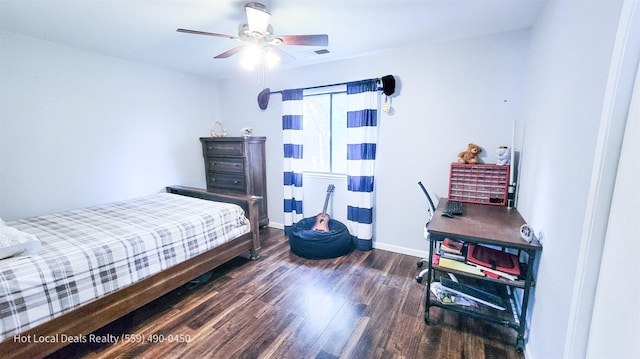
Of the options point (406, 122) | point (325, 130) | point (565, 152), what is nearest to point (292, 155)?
point (325, 130)

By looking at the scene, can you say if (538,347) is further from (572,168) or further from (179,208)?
(179,208)

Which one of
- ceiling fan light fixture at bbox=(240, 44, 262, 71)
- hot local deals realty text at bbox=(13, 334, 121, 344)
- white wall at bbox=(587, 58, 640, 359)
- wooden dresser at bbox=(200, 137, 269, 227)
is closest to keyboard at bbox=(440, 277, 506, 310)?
white wall at bbox=(587, 58, 640, 359)

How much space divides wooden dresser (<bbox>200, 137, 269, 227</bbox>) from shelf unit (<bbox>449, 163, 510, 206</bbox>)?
8.01 ft

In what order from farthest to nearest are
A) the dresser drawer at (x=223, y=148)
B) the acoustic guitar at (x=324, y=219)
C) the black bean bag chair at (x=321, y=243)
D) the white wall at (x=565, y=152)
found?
the dresser drawer at (x=223, y=148)
the acoustic guitar at (x=324, y=219)
the black bean bag chair at (x=321, y=243)
the white wall at (x=565, y=152)

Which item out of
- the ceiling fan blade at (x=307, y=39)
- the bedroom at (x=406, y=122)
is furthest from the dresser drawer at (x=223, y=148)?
the ceiling fan blade at (x=307, y=39)

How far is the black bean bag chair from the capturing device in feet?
9.45

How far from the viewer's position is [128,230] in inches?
80.4

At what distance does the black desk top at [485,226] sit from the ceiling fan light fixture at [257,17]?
5.72ft

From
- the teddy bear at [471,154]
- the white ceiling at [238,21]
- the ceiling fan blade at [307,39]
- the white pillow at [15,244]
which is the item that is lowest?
the white pillow at [15,244]

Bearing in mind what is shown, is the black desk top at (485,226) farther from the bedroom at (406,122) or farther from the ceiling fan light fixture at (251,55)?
the ceiling fan light fixture at (251,55)

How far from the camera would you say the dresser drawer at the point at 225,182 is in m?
3.60

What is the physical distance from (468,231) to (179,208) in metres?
2.57

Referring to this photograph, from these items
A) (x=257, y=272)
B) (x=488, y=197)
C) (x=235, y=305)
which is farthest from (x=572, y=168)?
(x=257, y=272)

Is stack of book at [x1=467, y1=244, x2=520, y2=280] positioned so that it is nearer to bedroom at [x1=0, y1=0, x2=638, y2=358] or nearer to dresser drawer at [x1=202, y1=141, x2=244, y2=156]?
bedroom at [x1=0, y1=0, x2=638, y2=358]
